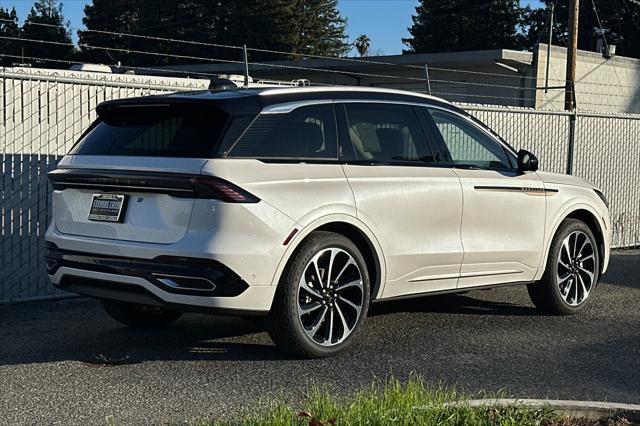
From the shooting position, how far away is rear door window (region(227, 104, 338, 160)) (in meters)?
5.98

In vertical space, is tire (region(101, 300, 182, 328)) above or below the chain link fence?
below

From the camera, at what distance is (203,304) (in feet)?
18.7

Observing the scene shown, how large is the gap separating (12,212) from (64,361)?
8.51ft

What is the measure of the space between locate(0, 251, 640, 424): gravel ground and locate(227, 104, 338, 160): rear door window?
1.39 meters

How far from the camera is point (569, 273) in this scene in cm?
823

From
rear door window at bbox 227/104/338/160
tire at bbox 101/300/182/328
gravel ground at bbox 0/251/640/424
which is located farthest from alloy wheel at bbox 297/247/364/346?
tire at bbox 101/300/182/328

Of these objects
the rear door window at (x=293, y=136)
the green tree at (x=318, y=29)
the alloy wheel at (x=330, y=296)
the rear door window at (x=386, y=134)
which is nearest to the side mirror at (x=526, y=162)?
the rear door window at (x=386, y=134)

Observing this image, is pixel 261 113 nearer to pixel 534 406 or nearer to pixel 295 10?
pixel 534 406

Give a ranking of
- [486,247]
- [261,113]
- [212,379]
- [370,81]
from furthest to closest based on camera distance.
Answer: [370,81] → [486,247] → [261,113] → [212,379]

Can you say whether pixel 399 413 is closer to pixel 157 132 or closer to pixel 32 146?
pixel 157 132

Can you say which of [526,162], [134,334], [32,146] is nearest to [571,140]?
[526,162]

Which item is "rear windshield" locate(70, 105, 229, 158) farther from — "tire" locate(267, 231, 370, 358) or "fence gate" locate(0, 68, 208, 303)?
"fence gate" locate(0, 68, 208, 303)

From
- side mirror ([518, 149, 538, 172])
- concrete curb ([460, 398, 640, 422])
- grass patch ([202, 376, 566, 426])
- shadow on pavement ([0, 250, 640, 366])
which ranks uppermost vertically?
side mirror ([518, 149, 538, 172])

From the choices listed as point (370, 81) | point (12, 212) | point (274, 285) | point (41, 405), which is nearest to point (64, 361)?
point (41, 405)
